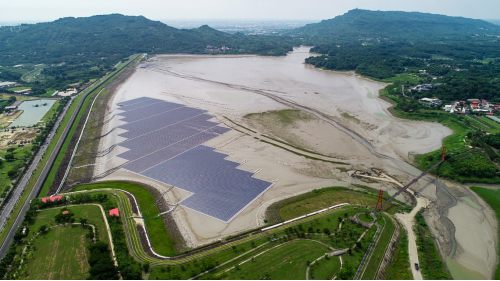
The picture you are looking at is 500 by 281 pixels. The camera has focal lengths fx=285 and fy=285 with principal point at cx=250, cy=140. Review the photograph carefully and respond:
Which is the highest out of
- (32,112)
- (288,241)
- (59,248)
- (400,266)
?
(32,112)

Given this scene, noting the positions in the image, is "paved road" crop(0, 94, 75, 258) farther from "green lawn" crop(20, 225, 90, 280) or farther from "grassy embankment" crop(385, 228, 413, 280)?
"grassy embankment" crop(385, 228, 413, 280)

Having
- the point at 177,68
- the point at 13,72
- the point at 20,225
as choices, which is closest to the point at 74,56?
the point at 13,72

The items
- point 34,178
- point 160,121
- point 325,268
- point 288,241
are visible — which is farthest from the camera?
point 160,121

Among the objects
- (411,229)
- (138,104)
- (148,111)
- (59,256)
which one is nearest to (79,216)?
(59,256)

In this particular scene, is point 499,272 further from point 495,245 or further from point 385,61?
point 385,61

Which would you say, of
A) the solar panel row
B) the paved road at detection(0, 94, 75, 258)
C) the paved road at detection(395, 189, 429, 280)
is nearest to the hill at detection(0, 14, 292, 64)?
the solar panel row

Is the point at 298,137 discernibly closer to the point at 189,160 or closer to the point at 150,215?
the point at 189,160

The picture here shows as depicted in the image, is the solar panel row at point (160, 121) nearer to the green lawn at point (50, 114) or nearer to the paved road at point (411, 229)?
the green lawn at point (50, 114)

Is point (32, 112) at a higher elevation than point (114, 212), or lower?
higher

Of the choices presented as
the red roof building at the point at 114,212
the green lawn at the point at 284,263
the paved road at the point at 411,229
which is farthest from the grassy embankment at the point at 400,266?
the red roof building at the point at 114,212
